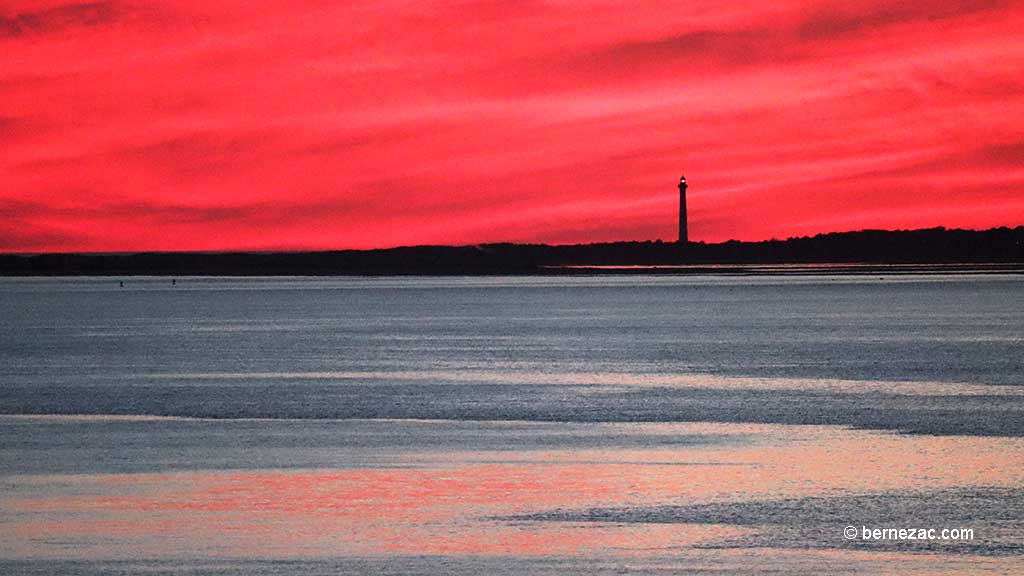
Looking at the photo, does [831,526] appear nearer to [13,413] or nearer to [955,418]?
[955,418]

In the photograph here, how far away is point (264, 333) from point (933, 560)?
5070cm

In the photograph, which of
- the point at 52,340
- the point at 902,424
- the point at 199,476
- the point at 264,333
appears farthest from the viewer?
the point at 264,333

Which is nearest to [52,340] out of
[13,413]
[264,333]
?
[264,333]

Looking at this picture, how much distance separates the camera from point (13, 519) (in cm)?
1505

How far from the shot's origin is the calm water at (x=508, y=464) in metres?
13.5

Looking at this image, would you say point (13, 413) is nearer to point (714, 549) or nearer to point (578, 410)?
point (578, 410)

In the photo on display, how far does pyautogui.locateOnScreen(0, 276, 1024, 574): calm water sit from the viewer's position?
44.3ft

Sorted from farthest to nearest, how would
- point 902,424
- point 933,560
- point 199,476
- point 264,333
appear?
point 264,333 → point 902,424 → point 199,476 → point 933,560

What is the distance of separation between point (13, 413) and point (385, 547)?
14.2 metres

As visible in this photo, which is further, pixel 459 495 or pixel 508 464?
pixel 508 464

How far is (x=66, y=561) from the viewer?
13.1 m

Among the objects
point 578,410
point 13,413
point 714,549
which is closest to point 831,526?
point 714,549

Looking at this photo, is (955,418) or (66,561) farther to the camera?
(955,418)

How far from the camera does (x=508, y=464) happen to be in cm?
1902
